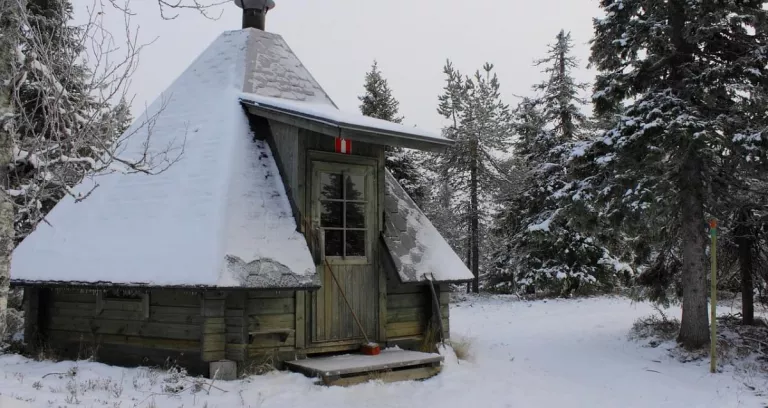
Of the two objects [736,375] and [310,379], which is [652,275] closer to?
[736,375]

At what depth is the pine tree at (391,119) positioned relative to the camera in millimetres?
22188

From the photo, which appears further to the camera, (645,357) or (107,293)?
(645,357)

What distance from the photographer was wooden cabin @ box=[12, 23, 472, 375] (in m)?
8.05

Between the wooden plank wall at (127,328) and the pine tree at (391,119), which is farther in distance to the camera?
the pine tree at (391,119)

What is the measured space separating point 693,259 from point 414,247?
460 cm

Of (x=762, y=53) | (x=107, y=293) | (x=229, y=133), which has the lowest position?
(x=107, y=293)

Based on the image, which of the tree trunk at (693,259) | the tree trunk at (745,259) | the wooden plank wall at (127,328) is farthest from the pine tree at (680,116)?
the wooden plank wall at (127,328)

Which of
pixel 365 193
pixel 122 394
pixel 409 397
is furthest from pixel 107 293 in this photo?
pixel 409 397

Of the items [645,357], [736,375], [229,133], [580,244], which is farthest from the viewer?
[580,244]

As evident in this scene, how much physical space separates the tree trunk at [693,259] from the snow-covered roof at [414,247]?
3575 mm

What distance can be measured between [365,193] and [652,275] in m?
5.86

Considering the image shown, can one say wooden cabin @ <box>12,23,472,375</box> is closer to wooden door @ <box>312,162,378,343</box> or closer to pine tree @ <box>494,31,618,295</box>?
wooden door @ <box>312,162,378,343</box>

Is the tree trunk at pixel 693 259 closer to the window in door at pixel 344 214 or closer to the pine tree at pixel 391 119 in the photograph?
the window in door at pixel 344 214

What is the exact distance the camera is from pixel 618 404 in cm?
762
